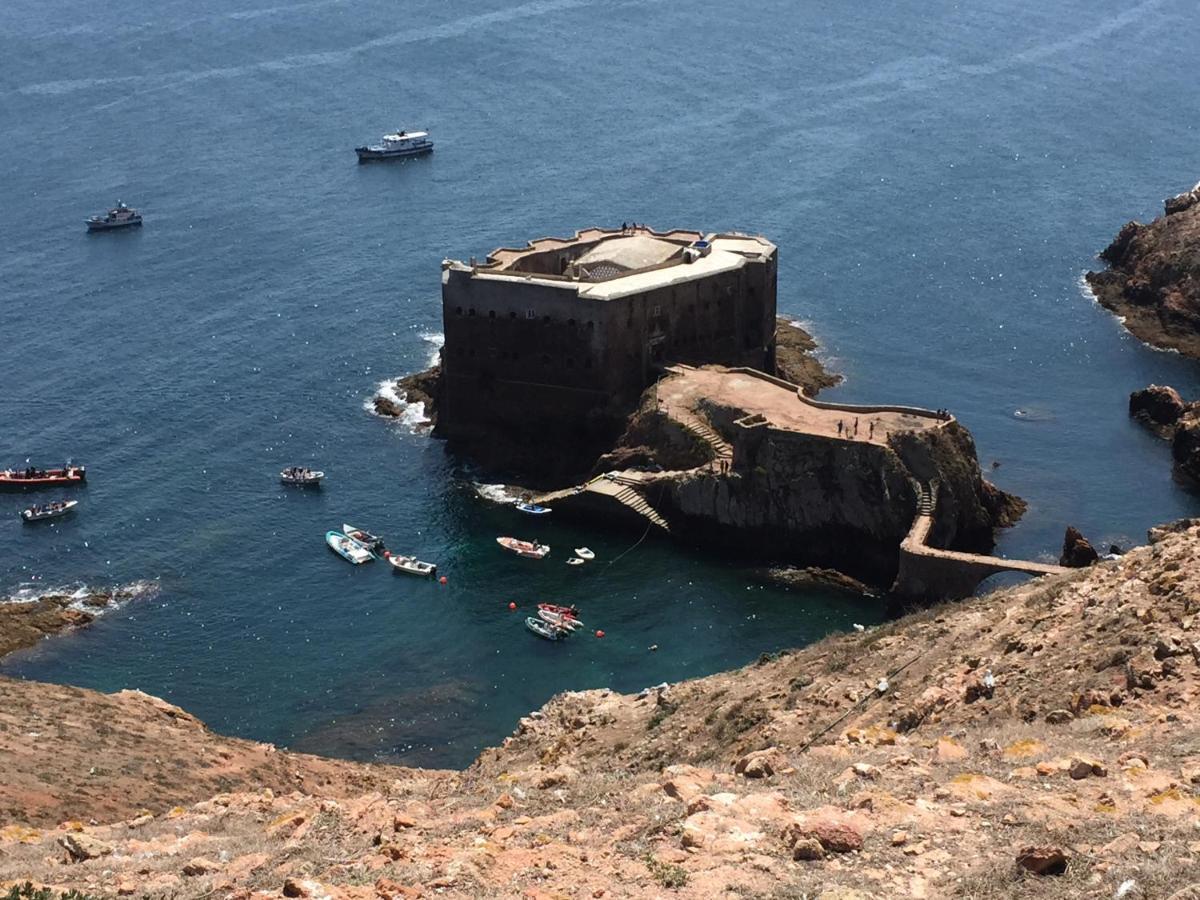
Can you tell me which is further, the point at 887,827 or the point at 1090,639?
the point at 1090,639

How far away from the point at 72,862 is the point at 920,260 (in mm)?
116213

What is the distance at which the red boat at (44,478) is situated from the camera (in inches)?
4161

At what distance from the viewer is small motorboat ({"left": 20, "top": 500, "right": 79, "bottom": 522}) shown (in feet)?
334

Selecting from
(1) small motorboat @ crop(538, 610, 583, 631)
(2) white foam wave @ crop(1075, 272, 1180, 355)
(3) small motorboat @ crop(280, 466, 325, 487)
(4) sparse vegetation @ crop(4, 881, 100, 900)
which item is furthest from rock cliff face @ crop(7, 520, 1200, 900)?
(2) white foam wave @ crop(1075, 272, 1180, 355)

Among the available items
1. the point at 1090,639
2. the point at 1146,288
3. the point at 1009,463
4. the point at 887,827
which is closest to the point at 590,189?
the point at 1146,288

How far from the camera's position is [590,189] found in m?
162

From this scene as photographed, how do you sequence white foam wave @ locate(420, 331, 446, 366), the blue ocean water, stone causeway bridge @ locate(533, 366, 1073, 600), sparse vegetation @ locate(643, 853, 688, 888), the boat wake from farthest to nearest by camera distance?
white foam wave @ locate(420, 331, 446, 366), the boat wake, the blue ocean water, stone causeway bridge @ locate(533, 366, 1073, 600), sparse vegetation @ locate(643, 853, 688, 888)

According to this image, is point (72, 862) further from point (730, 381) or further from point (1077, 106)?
point (1077, 106)

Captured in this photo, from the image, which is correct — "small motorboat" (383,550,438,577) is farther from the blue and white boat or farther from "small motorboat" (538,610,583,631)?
the blue and white boat

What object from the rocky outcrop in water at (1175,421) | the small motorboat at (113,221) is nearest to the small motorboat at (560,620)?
the rocky outcrop in water at (1175,421)

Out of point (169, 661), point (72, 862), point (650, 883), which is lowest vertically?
point (169, 661)

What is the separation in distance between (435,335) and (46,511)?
1451 inches

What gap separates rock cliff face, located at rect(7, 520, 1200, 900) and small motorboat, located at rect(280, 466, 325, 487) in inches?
1790

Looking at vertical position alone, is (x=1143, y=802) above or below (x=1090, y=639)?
above
